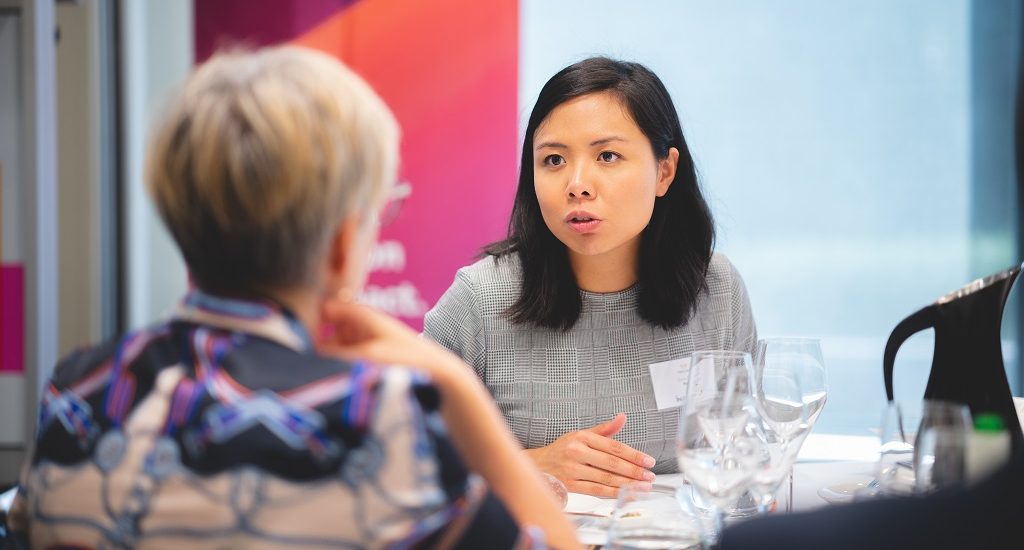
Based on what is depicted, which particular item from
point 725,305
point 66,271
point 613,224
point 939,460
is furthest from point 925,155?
point 66,271

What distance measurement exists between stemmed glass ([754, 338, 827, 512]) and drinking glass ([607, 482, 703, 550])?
250mm

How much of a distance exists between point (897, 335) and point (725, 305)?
73 centimetres

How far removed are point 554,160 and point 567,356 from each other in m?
0.46

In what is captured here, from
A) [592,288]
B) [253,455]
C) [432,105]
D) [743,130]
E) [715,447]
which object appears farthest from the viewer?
[743,130]

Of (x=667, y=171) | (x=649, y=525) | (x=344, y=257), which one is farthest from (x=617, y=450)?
(x=344, y=257)

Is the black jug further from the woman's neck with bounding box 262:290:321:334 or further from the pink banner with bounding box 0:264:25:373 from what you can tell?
the pink banner with bounding box 0:264:25:373

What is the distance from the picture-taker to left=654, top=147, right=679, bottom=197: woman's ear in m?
2.23

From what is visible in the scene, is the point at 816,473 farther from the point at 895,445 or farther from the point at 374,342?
the point at 374,342

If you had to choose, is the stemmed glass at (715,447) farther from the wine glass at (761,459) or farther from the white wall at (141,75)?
the white wall at (141,75)

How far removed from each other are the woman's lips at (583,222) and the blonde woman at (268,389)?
115 cm

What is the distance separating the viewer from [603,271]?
219 cm

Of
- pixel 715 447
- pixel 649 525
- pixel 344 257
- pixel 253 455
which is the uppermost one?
pixel 344 257

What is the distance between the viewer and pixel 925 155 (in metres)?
4.14

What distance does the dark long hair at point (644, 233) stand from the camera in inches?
82.7
